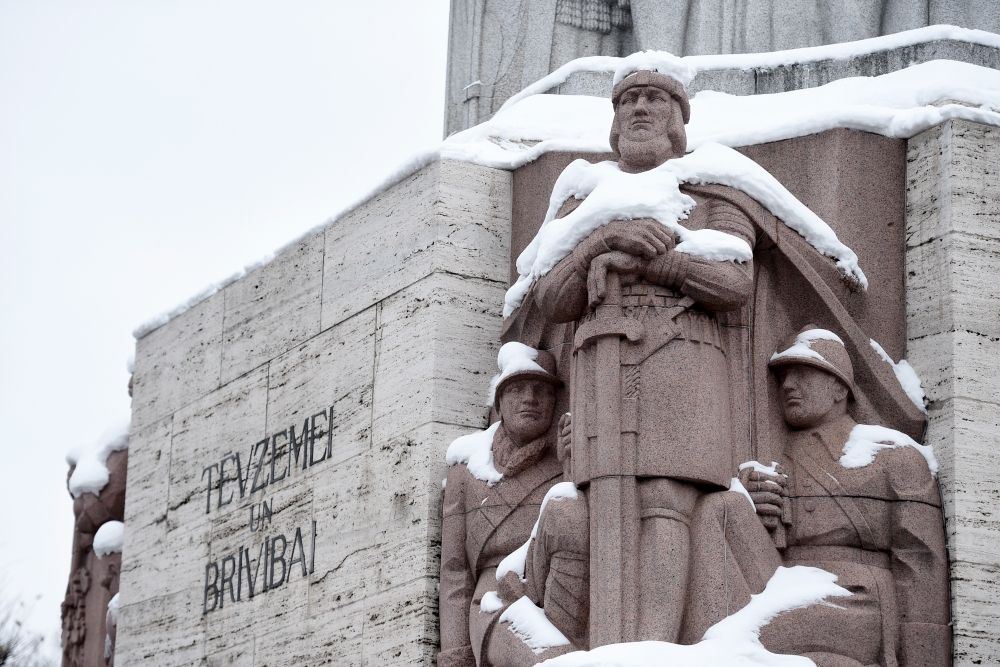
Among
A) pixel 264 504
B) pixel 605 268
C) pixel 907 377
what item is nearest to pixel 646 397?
pixel 605 268

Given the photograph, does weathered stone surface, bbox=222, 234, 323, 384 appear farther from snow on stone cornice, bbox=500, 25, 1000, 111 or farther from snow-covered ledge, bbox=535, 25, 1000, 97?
snow-covered ledge, bbox=535, 25, 1000, 97

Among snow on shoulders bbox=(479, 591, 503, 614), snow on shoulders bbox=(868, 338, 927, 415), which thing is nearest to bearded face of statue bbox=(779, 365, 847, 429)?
snow on shoulders bbox=(868, 338, 927, 415)

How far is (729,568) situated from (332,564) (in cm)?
327

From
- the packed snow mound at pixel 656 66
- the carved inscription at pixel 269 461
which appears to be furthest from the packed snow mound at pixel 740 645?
the carved inscription at pixel 269 461

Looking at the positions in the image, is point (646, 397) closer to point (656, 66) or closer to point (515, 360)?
point (515, 360)

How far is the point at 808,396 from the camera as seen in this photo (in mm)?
13008

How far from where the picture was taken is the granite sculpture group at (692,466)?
12.3 meters

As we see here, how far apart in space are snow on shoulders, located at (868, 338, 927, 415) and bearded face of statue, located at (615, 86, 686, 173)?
5.11ft

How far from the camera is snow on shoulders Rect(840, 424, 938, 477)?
42.2 ft

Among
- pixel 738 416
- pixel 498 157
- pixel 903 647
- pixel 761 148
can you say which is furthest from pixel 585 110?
pixel 903 647

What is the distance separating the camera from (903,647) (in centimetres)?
1252

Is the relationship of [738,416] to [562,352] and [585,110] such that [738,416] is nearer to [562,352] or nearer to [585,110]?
[562,352]

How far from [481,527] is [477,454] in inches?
18.8

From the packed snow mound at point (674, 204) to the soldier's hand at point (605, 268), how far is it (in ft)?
0.66
